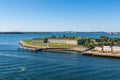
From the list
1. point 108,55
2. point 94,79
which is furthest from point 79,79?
point 108,55

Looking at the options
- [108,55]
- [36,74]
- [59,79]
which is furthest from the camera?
[108,55]

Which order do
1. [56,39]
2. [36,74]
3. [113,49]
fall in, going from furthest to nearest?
1. [56,39]
2. [113,49]
3. [36,74]

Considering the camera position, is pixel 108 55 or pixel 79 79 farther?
pixel 108 55

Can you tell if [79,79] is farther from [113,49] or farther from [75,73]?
[113,49]

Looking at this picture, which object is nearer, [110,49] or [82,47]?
[110,49]

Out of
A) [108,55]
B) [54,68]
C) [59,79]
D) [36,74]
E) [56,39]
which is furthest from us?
[56,39]

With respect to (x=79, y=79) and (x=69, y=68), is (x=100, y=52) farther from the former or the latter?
(x=79, y=79)

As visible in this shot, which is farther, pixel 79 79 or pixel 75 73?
pixel 75 73

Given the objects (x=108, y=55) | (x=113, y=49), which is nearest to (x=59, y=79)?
(x=108, y=55)

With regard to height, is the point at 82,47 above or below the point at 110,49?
below
